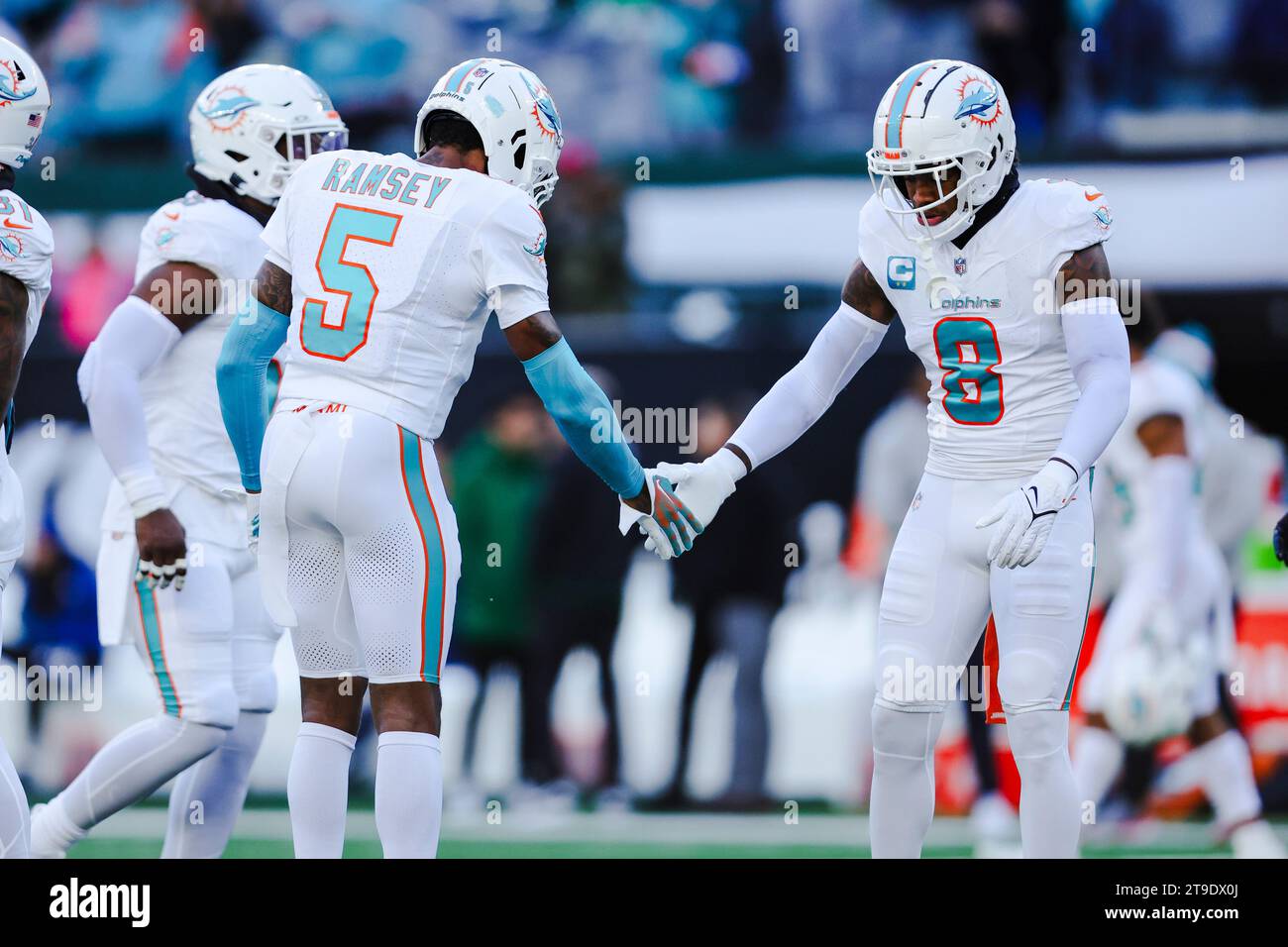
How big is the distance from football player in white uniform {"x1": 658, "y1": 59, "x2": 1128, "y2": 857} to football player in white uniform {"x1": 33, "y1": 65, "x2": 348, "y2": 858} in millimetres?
1819

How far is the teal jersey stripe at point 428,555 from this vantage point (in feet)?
15.7

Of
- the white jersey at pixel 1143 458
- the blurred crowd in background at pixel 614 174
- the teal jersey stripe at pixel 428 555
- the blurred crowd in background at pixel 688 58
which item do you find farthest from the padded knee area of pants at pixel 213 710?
the blurred crowd in background at pixel 688 58

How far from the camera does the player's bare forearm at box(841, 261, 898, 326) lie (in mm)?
5348

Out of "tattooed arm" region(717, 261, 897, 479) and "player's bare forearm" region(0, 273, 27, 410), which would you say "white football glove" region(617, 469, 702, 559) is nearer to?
"tattooed arm" region(717, 261, 897, 479)

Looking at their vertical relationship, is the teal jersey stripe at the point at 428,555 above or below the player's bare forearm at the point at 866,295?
below

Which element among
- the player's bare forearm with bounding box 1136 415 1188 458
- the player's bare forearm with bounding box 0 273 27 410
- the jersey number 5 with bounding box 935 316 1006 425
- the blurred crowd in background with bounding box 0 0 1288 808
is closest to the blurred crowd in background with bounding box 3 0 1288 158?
the blurred crowd in background with bounding box 0 0 1288 808

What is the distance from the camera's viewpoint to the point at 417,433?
15.9ft

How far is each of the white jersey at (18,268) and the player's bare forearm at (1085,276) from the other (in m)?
2.48

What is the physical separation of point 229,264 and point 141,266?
29cm

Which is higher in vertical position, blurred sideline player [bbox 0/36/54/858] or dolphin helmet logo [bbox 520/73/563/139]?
dolphin helmet logo [bbox 520/73/563/139]

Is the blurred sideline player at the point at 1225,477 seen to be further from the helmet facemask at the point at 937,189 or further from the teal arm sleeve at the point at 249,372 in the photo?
the teal arm sleeve at the point at 249,372
